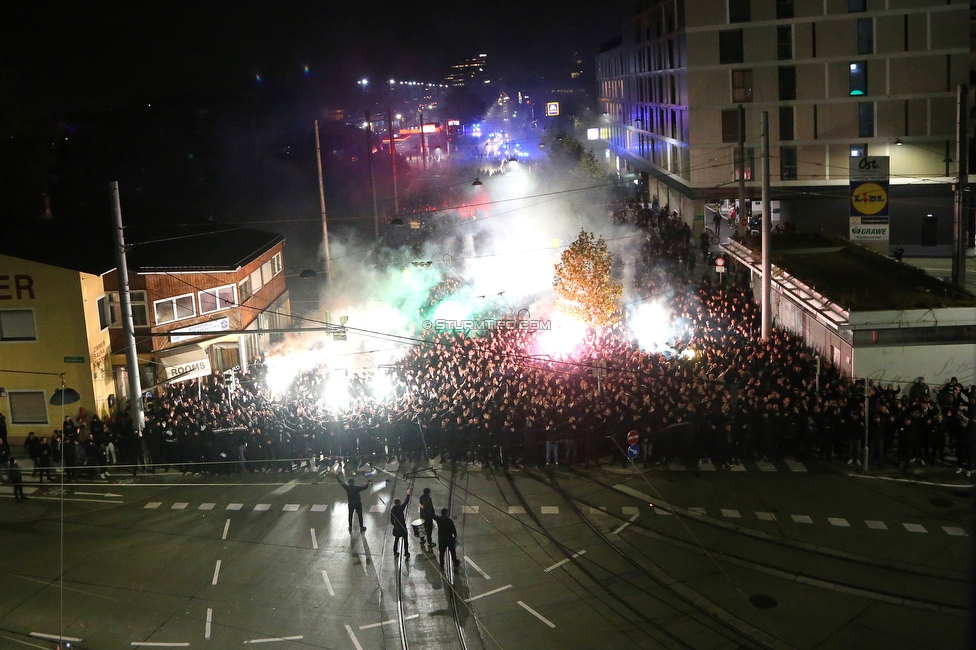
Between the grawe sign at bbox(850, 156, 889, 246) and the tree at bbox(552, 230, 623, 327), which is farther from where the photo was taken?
the tree at bbox(552, 230, 623, 327)

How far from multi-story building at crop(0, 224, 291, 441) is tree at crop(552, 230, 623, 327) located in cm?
899

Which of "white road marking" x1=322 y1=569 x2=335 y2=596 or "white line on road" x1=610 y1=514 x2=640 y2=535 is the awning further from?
"white line on road" x1=610 y1=514 x2=640 y2=535

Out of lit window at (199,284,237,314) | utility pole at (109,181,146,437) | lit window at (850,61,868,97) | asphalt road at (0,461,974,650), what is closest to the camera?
asphalt road at (0,461,974,650)

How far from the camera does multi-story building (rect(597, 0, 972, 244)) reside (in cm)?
3553

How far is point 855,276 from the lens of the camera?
21.5 meters

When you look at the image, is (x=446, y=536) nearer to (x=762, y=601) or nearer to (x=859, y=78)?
(x=762, y=601)

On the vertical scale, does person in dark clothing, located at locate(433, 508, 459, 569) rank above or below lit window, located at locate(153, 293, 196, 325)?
below

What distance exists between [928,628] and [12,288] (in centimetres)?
2168

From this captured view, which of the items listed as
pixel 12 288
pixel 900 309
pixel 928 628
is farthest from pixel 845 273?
pixel 12 288

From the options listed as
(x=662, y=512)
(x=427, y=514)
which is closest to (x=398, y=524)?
(x=427, y=514)

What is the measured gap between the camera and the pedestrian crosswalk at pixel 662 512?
43.8ft

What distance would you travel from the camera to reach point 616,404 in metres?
17.5

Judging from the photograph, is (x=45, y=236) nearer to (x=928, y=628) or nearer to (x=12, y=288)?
(x=12, y=288)

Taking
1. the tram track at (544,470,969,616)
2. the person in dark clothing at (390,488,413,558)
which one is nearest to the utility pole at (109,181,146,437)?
the person in dark clothing at (390,488,413,558)
